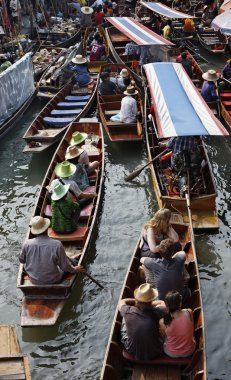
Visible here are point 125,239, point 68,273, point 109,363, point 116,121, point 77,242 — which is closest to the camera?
point 109,363

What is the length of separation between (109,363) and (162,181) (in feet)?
16.6

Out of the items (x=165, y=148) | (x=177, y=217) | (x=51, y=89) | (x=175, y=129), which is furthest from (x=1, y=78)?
(x=177, y=217)

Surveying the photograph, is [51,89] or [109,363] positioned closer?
[109,363]

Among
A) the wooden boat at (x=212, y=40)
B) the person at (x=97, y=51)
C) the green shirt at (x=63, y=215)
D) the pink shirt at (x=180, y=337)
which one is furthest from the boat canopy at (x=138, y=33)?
the pink shirt at (x=180, y=337)

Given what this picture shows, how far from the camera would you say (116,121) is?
1247 centimetres

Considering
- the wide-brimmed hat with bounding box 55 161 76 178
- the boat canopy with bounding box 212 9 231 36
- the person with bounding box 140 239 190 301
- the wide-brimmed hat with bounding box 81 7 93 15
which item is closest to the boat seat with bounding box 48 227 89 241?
the wide-brimmed hat with bounding box 55 161 76 178

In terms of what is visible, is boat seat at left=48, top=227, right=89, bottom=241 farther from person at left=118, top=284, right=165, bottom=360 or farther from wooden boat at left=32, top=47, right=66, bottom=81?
wooden boat at left=32, top=47, right=66, bottom=81

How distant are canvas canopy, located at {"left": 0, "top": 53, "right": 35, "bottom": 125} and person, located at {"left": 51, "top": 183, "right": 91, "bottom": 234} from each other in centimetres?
608

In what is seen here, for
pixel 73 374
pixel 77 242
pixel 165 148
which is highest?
pixel 165 148

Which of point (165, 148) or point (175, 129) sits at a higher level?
point (175, 129)

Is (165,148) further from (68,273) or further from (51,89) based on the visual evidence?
(51,89)

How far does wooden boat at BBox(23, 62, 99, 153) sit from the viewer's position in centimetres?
1154

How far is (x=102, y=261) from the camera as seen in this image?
872cm

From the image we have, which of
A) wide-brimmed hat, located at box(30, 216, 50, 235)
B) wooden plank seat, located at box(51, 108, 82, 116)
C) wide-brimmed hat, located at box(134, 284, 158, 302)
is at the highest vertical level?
wooden plank seat, located at box(51, 108, 82, 116)
